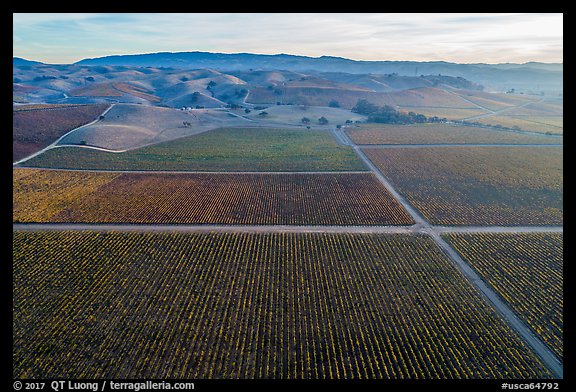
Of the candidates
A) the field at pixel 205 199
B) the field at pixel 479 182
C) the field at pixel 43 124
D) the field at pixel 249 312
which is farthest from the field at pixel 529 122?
the field at pixel 43 124

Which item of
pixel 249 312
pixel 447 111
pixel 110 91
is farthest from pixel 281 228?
pixel 110 91

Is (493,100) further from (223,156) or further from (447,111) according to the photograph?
(223,156)

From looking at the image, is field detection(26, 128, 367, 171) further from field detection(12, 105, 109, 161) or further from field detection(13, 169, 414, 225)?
field detection(12, 105, 109, 161)

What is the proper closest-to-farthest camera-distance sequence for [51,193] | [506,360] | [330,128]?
[506,360]
[51,193]
[330,128]
